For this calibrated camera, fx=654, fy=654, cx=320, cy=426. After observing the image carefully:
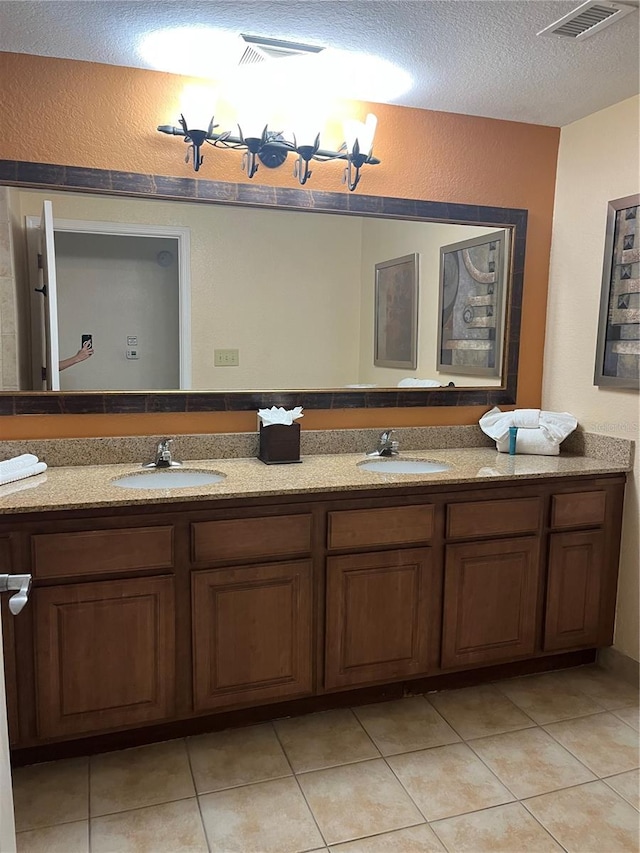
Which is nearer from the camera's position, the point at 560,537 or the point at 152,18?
the point at 152,18

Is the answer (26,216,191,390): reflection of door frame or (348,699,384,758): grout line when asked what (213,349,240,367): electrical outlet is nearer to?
(26,216,191,390): reflection of door frame

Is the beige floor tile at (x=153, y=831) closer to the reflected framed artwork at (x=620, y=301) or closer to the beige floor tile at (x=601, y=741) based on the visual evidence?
the beige floor tile at (x=601, y=741)

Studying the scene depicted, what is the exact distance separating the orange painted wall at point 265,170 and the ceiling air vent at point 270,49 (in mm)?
321

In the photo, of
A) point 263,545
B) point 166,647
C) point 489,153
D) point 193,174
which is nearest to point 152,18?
point 193,174

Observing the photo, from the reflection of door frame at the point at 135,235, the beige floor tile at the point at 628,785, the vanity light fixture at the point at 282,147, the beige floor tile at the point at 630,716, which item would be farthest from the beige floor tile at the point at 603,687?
the vanity light fixture at the point at 282,147

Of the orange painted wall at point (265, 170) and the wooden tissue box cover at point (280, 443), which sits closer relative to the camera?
the orange painted wall at point (265, 170)

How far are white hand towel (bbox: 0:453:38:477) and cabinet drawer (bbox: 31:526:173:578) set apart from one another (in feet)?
1.03

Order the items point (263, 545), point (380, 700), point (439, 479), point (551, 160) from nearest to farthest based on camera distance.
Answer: point (263, 545), point (439, 479), point (380, 700), point (551, 160)

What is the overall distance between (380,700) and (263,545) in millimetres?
821

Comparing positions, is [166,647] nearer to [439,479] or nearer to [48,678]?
[48,678]

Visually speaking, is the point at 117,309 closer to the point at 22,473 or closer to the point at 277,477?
the point at 22,473

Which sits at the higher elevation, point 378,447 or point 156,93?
point 156,93

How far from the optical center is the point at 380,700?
244 centimetres

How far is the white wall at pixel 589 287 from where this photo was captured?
101 inches
